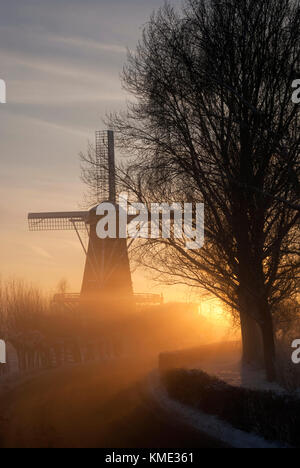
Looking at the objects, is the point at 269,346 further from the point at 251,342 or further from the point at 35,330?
the point at 35,330

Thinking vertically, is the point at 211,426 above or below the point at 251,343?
below

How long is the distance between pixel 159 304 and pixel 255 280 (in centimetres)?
3894

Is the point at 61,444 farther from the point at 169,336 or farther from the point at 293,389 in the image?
the point at 169,336

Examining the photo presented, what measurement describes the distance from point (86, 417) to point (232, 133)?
8494mm

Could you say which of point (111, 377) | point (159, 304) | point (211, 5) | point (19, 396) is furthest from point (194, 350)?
point (159, 304)

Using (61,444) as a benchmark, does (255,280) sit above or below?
above

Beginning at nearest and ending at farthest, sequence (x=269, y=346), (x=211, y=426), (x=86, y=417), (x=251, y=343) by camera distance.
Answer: (x=211, y=426), (x=86, y=417), (x=269, y=346), (x=251, y=343)

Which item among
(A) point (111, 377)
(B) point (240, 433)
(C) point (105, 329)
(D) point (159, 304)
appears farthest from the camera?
(D) point (159, 304)

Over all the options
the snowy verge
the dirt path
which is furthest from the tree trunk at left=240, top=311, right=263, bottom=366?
the snowy verge

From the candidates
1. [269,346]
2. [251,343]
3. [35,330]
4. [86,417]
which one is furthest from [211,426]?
[35,330]

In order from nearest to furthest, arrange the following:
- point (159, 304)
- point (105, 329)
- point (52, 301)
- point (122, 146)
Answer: point (122, 146), point (105, 329), point (52, 301), point (159, 304)

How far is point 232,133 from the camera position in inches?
814

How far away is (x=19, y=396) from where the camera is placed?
2212 cm

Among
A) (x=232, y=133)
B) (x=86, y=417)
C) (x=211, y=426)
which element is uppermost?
(x=232, y=133)
